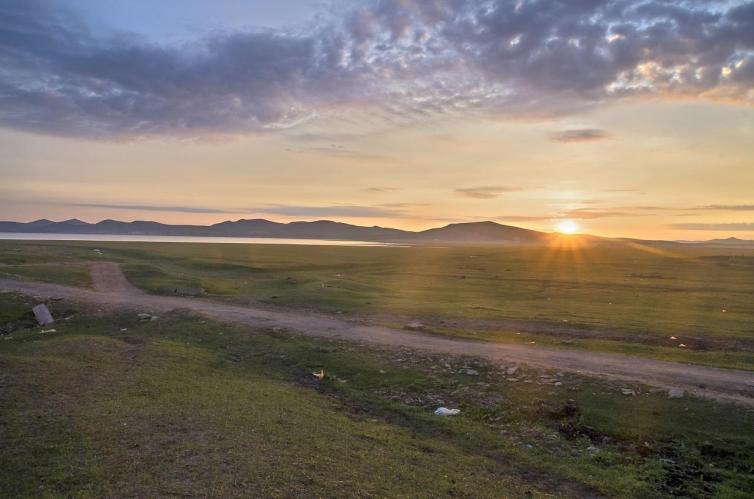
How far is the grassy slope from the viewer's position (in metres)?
10.1

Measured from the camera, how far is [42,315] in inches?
1107

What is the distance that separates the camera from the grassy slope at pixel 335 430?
33.2ft

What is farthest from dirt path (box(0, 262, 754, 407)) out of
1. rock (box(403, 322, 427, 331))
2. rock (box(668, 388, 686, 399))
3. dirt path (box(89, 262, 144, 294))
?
rock (box(403, 322, 427, 331))

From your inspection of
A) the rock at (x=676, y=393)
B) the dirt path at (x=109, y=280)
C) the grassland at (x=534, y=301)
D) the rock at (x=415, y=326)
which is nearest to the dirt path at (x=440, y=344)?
the dirt path at (x=109, y=280)

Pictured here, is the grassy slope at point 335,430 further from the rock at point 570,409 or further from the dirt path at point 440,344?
the dirt path at point 440,344

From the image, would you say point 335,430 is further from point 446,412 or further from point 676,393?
point 676,393

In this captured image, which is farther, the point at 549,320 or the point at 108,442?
the point at 549,320

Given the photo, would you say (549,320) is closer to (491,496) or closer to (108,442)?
(491,496)

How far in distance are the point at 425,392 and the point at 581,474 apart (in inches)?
271

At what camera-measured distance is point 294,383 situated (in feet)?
63.0

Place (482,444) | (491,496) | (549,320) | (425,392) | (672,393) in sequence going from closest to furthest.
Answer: (491,496)
(482,444)
(672,393)
(425,392)
(549,320)

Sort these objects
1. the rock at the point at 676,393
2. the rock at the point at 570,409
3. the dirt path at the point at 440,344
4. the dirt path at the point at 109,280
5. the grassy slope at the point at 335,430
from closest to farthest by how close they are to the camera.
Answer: the grassy slope at the point at 335,430
the rock at the point at 570,409
the rock at the point at 676,393
the dirt path at the point at 440,344
the dirt path at the point at 109,280

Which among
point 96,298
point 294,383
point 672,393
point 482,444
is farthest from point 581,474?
point 96,298

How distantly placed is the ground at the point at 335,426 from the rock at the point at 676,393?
0.68ft
